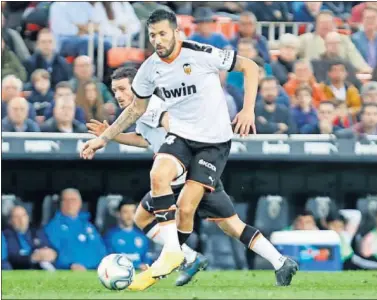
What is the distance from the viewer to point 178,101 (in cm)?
814

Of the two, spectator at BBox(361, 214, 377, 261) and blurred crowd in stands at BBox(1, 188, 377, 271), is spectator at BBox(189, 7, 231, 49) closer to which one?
blurred crowd in stands at BBox(1, 188, 377, 271)

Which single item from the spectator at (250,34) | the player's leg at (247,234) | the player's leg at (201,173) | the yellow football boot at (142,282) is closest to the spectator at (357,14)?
the spectator at (250,34)

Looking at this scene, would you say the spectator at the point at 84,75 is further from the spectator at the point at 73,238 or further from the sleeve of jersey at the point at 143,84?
the sleeve of jersey at the point at 143,84

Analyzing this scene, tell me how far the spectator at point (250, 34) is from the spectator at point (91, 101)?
175cm

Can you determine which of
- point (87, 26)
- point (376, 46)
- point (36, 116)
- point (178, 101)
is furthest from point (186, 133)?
point (376, 46)

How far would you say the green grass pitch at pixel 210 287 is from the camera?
23.3 feet

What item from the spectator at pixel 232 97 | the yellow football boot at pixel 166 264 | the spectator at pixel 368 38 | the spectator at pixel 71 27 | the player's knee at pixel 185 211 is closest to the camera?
the yellow football boot at pixel 166 264

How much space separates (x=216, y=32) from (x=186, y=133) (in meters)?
5.44

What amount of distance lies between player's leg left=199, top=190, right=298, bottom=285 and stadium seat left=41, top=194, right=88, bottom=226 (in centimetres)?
438

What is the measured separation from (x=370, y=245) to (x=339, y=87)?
Answer: 1.87 metres

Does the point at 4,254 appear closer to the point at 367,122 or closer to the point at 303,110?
the point at 303,110

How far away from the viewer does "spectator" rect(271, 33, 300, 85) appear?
1354cm

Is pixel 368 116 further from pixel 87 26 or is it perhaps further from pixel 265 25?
pixel 87 26

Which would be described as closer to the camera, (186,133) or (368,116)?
(186,133)
